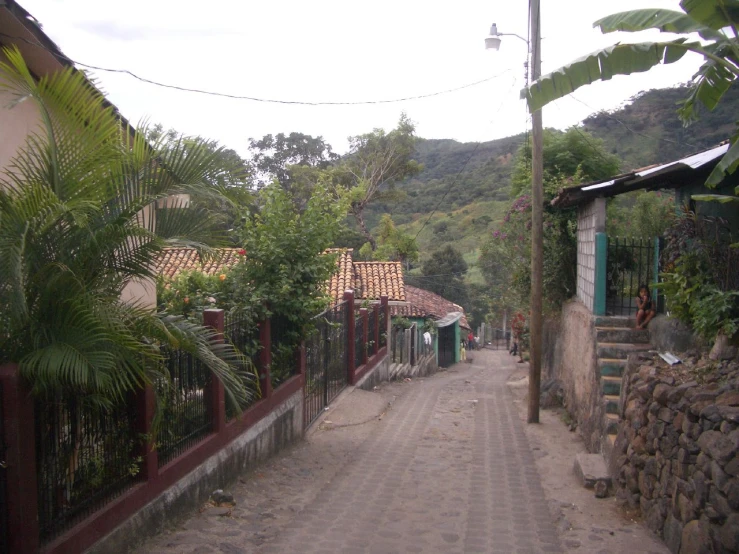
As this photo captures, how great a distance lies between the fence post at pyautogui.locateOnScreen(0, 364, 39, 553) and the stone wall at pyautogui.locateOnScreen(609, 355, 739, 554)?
4.60 metres

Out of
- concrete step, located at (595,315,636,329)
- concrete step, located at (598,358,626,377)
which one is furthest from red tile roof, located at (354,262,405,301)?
concrete step, located at (598,358,626,377)

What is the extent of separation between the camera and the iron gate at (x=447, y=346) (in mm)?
32250

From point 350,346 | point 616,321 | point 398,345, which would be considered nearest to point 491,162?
point 398,345

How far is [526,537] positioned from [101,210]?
192 inches

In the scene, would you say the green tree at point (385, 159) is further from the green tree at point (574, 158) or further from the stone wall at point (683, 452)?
the stone wall at point (683, 452)

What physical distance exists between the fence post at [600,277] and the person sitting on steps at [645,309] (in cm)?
84

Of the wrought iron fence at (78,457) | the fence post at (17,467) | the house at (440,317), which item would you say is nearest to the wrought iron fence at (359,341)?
the wrought iron fence at (78,457)

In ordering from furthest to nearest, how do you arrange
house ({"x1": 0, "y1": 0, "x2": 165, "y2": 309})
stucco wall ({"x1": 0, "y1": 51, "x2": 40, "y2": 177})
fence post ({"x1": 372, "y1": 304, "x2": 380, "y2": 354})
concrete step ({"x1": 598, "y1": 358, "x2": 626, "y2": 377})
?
1. fence post ({"x1": 372, "y1": 304, "x2": 380, "y2": 354})
2. concrete step ({"x1": 598, "y1": 358, "x2": 626, "y2": 377})
3. stucco wall ({"x1": 0, "y1": 51, "x2": 40, "y2": 177})
4. house ({"x1": 0, "y1": 0, "x2": 165, "y2": 309})

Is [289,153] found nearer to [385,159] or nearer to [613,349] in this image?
[385,159]

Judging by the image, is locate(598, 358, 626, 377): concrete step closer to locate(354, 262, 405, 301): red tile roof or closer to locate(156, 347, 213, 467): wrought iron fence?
locate(156, 347, 213, 467): wrought iron fence

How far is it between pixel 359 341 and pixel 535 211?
5657 millimetres

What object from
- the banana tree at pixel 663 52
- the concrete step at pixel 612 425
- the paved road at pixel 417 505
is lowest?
the paved road at pixel 417 505

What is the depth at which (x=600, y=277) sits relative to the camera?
11523 mm

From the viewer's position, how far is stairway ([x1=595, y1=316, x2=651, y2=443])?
30.3ft
